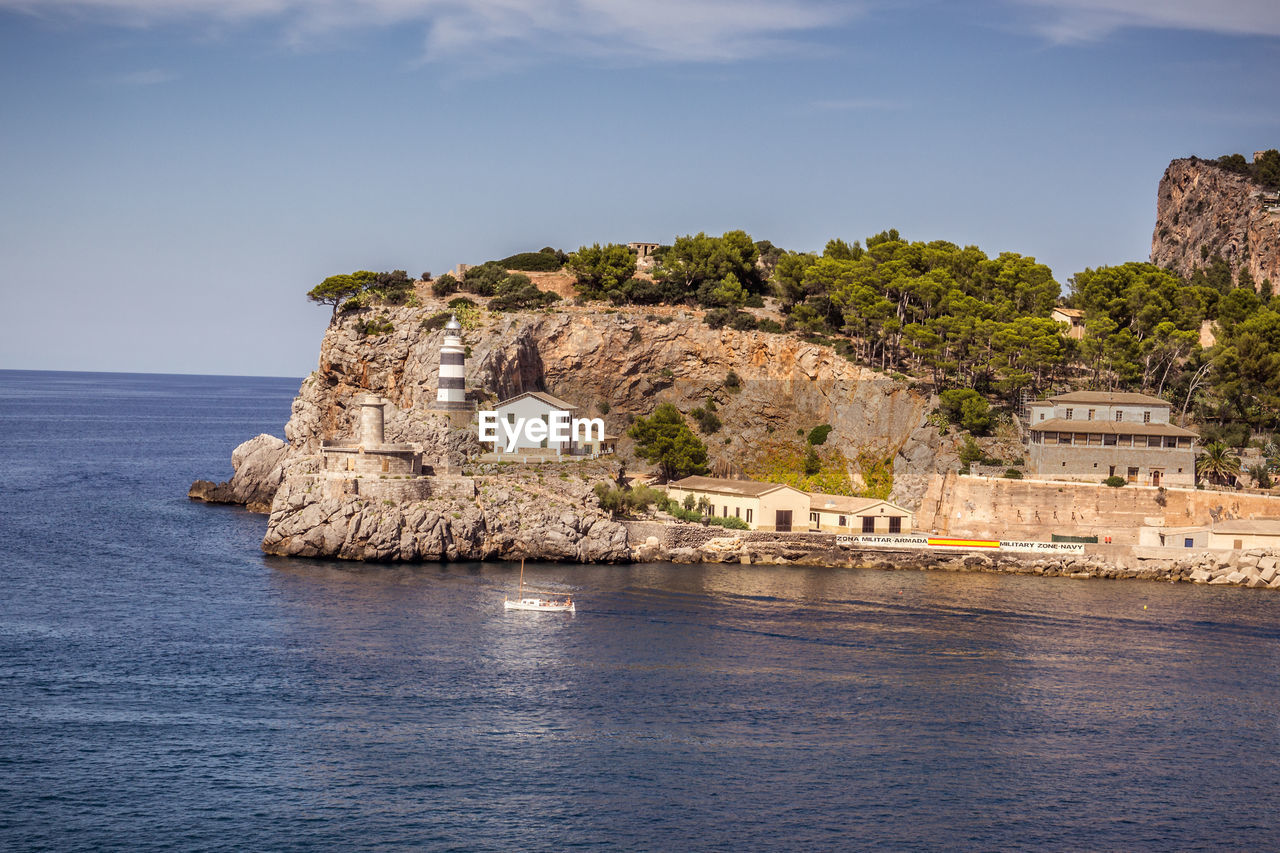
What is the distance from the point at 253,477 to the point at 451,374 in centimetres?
1914

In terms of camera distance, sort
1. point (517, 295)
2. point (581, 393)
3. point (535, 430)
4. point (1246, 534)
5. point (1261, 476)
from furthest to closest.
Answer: point (517, 295) < point (581, 393) < point (535, 430) < point (1261, 476) < point (1246, 534)

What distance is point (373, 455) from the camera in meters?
62.5

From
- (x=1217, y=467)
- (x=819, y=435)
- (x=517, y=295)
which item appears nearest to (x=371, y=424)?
(x=517, y=295)

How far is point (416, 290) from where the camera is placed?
93.4 metres

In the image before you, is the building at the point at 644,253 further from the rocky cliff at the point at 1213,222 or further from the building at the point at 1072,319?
the rocky cliff at the point at 1213,222

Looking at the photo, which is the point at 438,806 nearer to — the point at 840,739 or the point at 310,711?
the point at 310,711

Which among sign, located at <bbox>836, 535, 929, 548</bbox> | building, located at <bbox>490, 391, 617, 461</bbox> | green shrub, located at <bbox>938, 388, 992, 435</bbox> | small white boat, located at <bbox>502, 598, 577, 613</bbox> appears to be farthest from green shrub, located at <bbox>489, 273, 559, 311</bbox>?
small white boat, located at <bbox>502, 598, 577, 613</bbox>

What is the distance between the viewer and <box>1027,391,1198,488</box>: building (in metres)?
69.4

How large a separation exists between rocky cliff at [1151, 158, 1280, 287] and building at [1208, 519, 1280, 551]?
178 feet

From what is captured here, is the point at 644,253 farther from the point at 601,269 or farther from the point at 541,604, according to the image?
the point at 541,604

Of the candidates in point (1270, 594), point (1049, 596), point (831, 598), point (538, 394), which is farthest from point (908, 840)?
point (538, 394)

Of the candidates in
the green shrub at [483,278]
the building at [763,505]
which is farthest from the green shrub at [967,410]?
the green shrub at [483,278]

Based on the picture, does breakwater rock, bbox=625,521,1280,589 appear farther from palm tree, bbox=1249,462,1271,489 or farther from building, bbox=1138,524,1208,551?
palm tree, bbox=1249,462,1271,489

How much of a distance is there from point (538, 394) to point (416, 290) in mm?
24694
